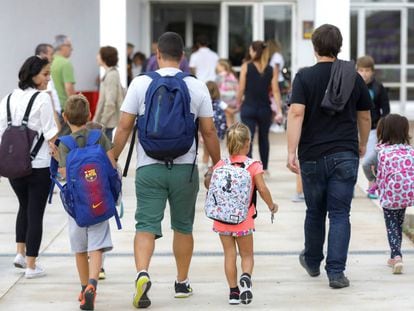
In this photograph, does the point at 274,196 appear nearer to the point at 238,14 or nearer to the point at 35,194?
the point at 35,194

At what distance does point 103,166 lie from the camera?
7.16m

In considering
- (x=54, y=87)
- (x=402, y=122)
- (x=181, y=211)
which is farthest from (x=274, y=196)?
(x=181, y=211)

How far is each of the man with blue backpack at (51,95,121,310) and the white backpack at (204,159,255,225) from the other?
0.65 metres

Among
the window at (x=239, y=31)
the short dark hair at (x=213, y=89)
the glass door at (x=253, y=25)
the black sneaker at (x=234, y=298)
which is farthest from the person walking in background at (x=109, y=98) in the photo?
the window at (x=239, y=31)

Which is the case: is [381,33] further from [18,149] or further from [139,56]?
[18,149]

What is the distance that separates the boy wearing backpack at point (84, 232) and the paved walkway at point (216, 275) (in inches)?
10.2

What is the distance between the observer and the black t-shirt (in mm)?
7766

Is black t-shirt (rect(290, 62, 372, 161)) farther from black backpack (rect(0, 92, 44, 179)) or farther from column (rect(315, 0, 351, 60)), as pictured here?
column (rect(315, 0, 351, 60))

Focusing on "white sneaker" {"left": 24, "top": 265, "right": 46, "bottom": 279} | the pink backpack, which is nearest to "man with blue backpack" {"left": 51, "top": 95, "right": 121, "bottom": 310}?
"white sneaker" {"left": 24, "top": 265, "right": 46, "bottom": 279}

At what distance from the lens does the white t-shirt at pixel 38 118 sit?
324 inches

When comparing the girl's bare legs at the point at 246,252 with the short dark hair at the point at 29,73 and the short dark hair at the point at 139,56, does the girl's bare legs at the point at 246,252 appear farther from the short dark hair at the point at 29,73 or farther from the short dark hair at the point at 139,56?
the short dark hair at the point at 139,56

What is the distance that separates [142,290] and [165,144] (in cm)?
96

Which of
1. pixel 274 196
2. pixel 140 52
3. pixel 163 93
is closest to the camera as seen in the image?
pixel 163 93

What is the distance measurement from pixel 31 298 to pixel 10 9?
1053cm
